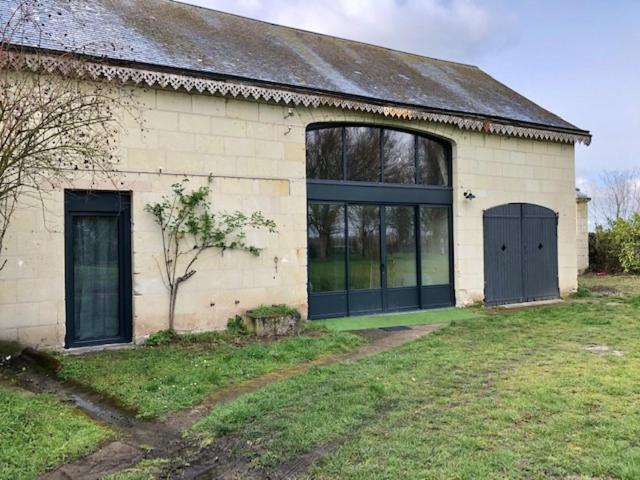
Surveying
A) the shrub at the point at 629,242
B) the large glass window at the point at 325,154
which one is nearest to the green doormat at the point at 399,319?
the large glass window at the point at 325,154

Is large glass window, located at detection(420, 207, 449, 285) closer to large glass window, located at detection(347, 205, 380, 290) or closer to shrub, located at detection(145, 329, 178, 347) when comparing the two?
large glass window, located at detection(347, 205, 380, 290)

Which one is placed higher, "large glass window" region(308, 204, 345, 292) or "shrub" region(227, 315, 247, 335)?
"large glass window" region(308, 204, 345, 292)

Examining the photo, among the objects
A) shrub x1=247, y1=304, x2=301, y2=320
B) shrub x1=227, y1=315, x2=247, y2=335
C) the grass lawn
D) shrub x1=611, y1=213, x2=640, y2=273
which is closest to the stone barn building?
shrub x1=227, y1=315, x2=247, y2=335

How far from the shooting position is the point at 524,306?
11.7 m

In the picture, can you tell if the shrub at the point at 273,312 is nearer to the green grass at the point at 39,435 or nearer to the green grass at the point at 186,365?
the green grass at the point at 186,365

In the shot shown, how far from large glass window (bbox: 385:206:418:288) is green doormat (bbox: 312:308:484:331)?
29.8 inches

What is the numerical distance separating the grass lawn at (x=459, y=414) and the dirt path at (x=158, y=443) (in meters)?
0.16

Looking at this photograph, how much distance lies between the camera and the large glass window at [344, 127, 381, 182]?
10.1 metres

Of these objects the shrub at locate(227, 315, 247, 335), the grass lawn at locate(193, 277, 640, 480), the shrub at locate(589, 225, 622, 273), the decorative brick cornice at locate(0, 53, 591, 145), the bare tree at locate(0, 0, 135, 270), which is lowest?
the grass lawn at locate(193, 277, 640, 480)

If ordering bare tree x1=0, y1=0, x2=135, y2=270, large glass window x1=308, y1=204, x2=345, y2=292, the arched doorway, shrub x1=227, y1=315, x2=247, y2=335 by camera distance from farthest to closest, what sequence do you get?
1. the arched doorway
2. large glass window x1=308, y1=204, x2=345, y2=292
3. shrub x1=227, y1=315, x2=247, y2=335
4. bare tree x1=0, y1=0, x2=135, y2=270

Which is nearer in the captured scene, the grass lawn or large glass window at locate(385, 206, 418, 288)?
the grass lawn

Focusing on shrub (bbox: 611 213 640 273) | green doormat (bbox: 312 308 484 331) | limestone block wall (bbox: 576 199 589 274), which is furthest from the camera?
limestone block wall (bbox: 576 199 589 274)

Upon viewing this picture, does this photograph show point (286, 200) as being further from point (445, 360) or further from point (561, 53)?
point (561, 53)

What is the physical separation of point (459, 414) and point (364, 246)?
19.9ft
